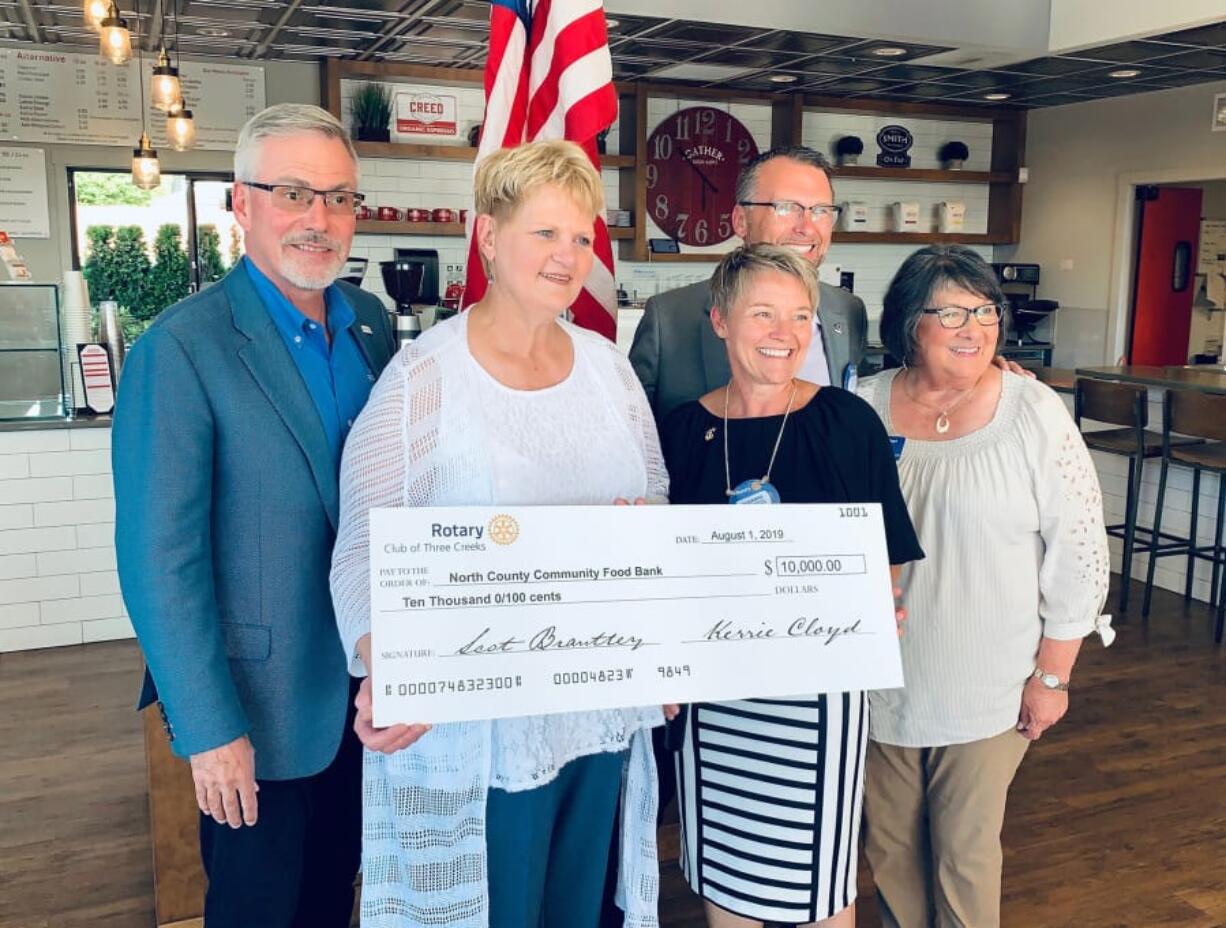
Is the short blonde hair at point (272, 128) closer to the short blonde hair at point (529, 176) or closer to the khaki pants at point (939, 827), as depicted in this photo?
the short blonde hair at point (529, 176)

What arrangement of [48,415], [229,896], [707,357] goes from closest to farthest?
[229,896]
[707,357]
[48,415]

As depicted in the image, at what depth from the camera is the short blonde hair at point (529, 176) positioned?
1.71 metres

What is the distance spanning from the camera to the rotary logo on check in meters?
1.59

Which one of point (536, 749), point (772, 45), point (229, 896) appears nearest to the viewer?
point (536, 749)

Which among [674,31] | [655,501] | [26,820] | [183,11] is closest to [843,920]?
[655,501]

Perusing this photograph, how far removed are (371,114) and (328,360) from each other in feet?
20.4

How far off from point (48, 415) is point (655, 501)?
3828 mm

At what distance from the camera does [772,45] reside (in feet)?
22.9

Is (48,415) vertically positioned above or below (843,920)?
above

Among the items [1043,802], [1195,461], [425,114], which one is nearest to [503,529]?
[1043,802]

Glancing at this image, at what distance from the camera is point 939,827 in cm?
217

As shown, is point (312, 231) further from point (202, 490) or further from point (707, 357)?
point (707, 357)

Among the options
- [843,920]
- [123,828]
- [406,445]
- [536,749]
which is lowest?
[123,828]

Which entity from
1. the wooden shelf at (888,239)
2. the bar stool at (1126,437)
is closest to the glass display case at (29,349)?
the wooden shelf at (888,239)
